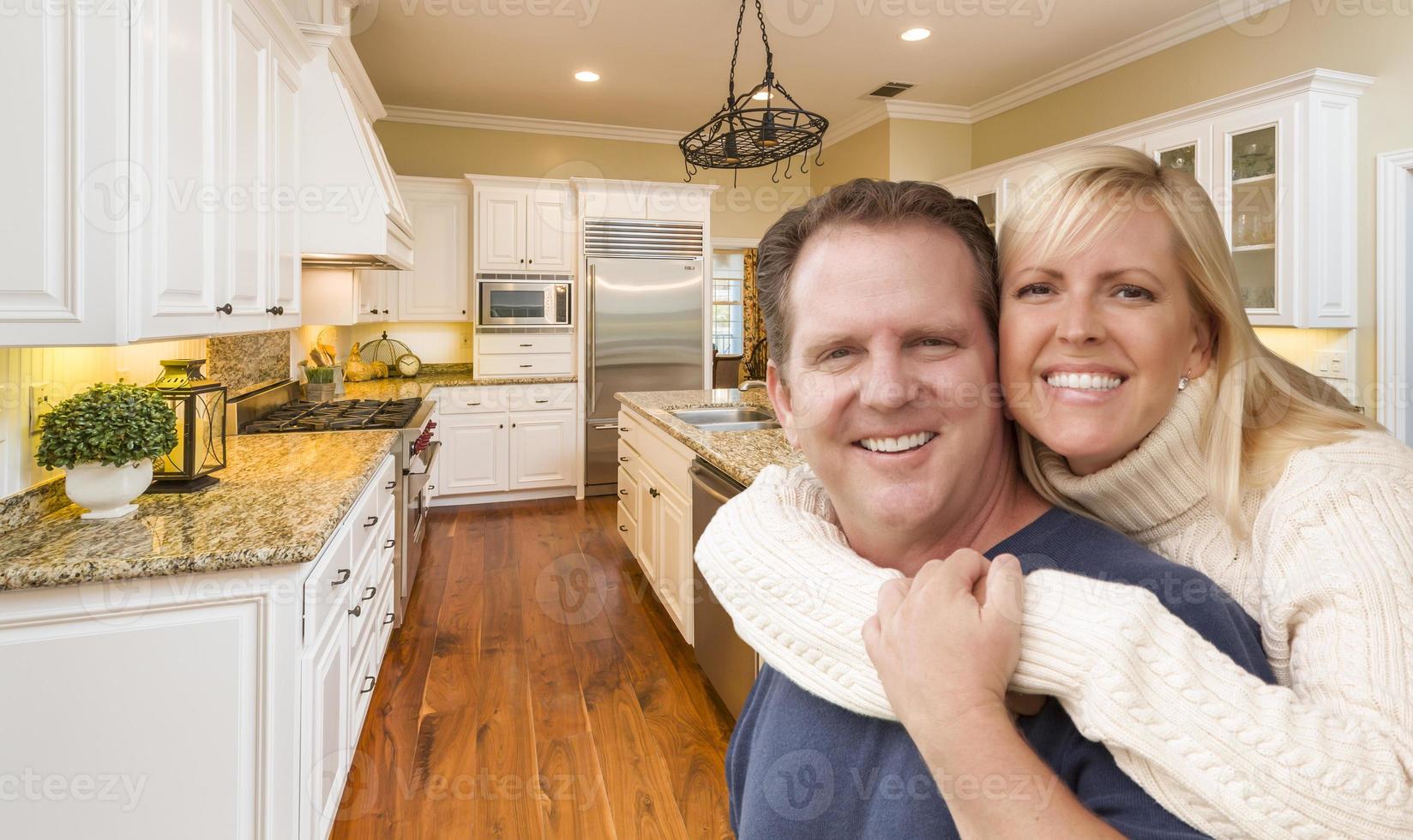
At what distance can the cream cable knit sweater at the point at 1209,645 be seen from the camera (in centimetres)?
52

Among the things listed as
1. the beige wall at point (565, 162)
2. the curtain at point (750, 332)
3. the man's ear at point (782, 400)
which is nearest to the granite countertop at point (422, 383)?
the beige wall at point (565, 162)

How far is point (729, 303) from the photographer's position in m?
9.30

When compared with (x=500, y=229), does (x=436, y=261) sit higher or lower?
lower

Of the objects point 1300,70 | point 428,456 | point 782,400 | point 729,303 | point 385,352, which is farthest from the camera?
point 729,303

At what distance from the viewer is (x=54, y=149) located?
4.75ft

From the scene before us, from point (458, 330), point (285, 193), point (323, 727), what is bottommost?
point (323, 727)

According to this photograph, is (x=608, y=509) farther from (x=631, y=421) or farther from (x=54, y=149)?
(x=54, y=149)

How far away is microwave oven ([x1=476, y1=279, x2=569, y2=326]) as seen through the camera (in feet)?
19.1

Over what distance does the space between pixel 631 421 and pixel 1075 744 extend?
135 inches

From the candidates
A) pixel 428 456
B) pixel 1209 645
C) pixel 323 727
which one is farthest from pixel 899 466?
pixel 428 456

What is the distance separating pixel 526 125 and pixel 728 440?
460 cm

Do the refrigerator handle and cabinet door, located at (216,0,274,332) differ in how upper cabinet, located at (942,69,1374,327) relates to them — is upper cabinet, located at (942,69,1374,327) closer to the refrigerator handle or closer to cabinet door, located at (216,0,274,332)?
cabinet door, located at (216,0,274,332)

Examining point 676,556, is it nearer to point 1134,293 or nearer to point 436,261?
point 1134,293

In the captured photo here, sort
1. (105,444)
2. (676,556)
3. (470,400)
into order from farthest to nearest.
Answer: (470,400) < (676,556) < (105,444)
